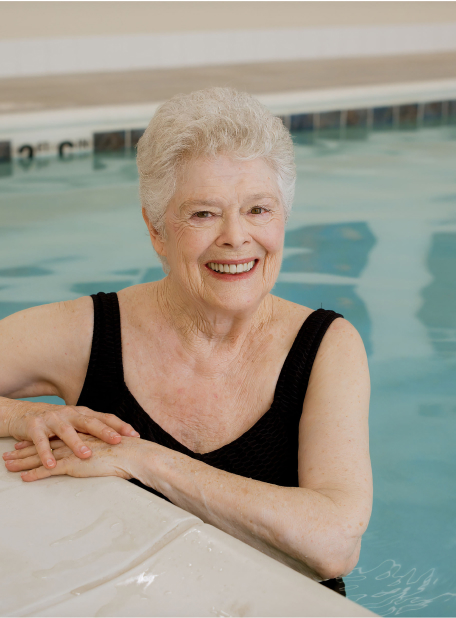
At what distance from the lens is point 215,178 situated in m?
1.74

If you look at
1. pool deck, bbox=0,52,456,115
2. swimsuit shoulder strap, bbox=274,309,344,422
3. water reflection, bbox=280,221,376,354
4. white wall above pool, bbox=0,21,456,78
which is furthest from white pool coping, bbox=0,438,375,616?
white wall above pool, bbox=0,21,456,78

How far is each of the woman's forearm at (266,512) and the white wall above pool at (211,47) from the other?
10.8 m

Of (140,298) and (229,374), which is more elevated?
(140,298)

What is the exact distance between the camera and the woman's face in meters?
1.75

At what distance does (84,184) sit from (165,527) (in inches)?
227

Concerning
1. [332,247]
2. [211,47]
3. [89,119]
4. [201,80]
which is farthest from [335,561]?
[211,47]

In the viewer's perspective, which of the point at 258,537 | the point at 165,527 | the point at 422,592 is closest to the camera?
the point at 165,527

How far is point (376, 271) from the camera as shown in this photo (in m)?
4.92

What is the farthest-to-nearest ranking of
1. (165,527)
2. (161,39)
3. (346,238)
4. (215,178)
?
(161,39)
(346,238)
(215,178)
(165,527)

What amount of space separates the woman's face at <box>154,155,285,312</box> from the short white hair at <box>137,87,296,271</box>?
2cm

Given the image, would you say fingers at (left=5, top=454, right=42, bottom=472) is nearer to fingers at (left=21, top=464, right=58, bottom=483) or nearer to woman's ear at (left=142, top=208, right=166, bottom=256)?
fingers at (left=21, top=464, right=58, bottom=483)

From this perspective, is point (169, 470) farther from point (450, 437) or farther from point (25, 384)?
point (450, 437)

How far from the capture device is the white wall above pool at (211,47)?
11656mm

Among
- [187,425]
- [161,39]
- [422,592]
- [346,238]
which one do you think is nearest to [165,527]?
[187,425]
